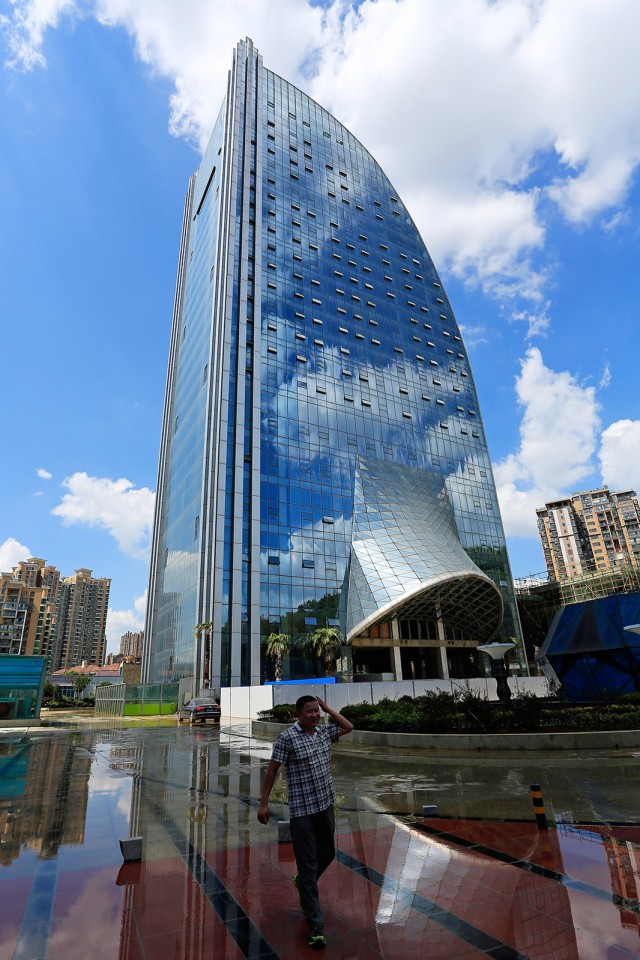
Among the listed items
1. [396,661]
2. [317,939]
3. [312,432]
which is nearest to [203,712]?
[396,661]

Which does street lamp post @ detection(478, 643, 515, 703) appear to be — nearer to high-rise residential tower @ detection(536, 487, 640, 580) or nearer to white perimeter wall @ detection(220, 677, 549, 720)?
white perimeter wall @ detection(220, 677, 549, 720)

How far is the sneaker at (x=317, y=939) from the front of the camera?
4.20m

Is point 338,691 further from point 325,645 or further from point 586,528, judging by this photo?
point 586,528

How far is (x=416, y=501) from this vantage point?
6091 cm

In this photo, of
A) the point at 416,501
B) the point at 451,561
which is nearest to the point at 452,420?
the point at 416,501

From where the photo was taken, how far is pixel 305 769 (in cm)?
479

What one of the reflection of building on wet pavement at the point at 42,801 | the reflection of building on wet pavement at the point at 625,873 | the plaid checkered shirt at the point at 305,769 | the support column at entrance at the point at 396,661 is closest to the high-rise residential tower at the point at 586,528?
the support column at entrance at the point at 396,661

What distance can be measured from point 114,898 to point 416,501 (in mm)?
56926

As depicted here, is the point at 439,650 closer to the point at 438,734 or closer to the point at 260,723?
the point at 260,723

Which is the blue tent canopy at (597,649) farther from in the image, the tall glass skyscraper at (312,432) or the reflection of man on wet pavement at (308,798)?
the reflection of man on wet pavement at (308,798)

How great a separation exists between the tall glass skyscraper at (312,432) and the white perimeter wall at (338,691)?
10865 mm

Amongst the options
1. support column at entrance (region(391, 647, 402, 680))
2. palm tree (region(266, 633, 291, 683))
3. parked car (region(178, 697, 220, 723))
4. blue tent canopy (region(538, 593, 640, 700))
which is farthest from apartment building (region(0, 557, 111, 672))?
blue tent canopy (region(538, 593, 640, 700))

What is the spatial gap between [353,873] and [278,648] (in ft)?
134

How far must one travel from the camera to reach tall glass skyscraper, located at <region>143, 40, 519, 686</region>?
49656mm
